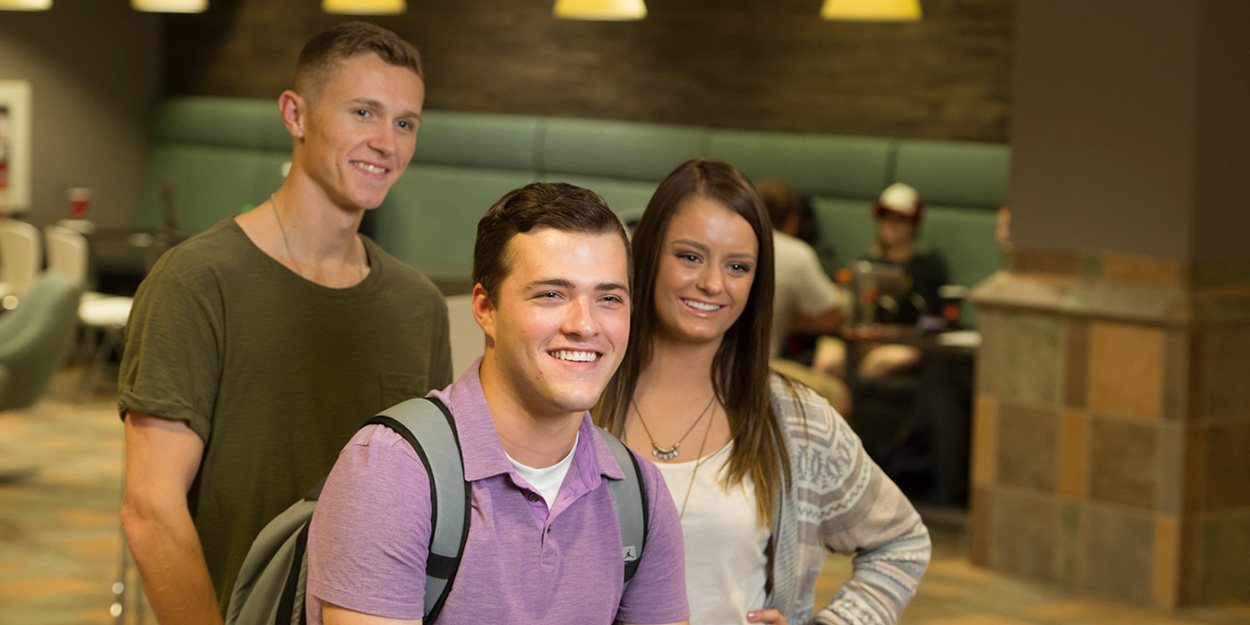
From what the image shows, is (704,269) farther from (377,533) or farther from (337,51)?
(377,533)

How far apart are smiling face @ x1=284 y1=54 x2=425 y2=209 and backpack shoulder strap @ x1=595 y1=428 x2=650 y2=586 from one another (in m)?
0.64

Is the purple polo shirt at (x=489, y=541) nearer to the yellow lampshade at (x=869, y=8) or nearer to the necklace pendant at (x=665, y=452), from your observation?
the necklace pendant at (x=665, y=452)

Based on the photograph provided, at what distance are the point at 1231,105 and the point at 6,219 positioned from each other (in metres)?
8.09

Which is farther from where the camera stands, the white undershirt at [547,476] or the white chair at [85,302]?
the white chair at [85,302]

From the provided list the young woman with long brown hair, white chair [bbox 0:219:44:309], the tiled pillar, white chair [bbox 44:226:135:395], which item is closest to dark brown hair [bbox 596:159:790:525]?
the young woman with long brown hair

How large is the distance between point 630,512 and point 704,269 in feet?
2.03

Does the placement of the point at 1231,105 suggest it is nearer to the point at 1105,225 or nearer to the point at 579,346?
the point at 1105,225

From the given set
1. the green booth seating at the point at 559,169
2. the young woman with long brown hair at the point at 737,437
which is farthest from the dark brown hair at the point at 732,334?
the green booth seating at the point at 559,169

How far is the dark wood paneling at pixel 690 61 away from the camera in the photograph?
7680 millimetres

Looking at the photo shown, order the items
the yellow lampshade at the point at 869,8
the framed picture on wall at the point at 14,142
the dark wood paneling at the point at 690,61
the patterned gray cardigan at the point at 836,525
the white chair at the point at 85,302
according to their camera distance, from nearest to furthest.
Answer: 1. the patterned gray cardigan at the point at 836,525
2. the yellow lampshade at the point at 869,8
3. the dark wood paneling at the point at 690,61
4. the white chair at the point at 85,302
5. the framed picture on wall at the point at 14,142

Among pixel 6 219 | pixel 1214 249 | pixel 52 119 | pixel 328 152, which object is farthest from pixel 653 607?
pixel 52 119

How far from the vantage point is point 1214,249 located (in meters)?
4.97

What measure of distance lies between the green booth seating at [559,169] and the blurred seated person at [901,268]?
298 millimetres

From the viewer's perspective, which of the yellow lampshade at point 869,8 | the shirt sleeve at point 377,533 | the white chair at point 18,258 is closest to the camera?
the shirt sleeve at point 377,533
